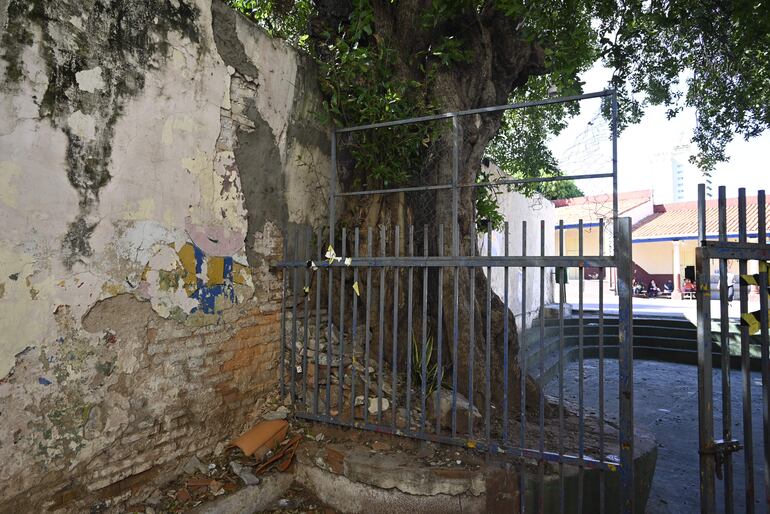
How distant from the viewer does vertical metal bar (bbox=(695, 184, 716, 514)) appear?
7.22 feet

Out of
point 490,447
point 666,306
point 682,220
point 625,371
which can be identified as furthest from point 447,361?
point 682,220

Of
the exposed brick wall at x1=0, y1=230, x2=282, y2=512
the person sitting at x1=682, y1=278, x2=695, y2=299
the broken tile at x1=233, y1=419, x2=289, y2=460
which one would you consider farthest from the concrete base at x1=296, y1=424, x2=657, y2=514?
the person sitting at x1=682, y1=278, x2=695, y2=299

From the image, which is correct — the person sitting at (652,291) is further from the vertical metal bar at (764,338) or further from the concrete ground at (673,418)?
the vertical metal bar at (764,338)

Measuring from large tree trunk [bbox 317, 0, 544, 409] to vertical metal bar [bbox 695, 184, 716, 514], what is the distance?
1.78 meters

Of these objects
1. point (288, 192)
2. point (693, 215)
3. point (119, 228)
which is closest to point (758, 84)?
point (288, 192)

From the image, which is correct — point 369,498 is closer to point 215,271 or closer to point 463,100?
point 215,271

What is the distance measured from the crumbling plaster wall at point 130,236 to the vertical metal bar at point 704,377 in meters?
2.82

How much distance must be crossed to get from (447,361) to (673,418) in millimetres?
3384

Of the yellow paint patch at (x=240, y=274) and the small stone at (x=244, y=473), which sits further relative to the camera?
the yellow paint patch at (x=240, y=274)

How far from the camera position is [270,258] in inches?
→ 143

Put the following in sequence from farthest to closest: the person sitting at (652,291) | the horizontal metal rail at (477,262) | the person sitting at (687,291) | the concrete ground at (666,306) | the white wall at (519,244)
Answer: the person sitting at (652,291) < the person sitting at (687,291) < the concrete ground at (666,306) < the white wall at (519,244) < the horizontal metal rail at (477,262)

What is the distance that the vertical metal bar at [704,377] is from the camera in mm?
2199

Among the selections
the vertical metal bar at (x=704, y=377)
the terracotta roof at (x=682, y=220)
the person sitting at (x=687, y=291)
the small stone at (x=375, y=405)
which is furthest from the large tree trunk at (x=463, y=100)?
the person sitting at (x=687, y=291)

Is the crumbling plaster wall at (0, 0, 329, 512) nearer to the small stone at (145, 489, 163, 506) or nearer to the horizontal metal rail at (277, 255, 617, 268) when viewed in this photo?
the small stone at (145, 489, 163, 506)
